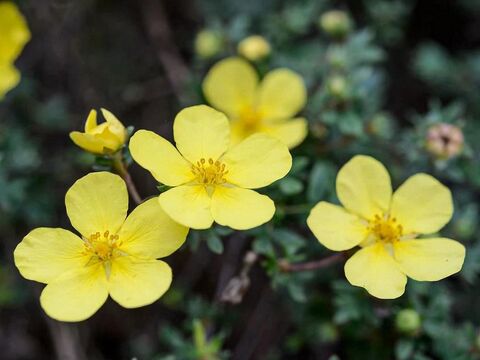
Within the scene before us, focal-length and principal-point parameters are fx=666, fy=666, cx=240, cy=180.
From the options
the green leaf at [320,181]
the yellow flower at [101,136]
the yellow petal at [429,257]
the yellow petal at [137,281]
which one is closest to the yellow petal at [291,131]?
the green leaf at [320,181]

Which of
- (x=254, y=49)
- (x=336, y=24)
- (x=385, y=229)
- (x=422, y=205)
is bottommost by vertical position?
(x=385, y=229)

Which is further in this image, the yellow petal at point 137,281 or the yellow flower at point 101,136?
the yellow flower at point 101,136

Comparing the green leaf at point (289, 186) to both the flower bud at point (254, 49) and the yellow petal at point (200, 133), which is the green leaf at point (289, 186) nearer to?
the yellow petal at point (200, 133)

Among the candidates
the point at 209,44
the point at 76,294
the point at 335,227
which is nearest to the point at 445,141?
the point at 335,227

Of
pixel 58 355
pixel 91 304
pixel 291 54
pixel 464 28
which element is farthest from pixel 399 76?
pixel 91 304

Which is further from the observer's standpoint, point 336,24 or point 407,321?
point 336,24

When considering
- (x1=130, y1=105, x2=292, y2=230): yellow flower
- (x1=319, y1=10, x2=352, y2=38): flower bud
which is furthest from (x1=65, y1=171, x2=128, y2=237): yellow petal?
(x1=319, y1=10, x2=352, y2=38): flower bud

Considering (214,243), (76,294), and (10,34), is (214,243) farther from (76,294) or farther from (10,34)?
(10,34)
